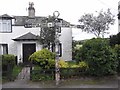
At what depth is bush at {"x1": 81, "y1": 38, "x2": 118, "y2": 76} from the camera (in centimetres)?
1470

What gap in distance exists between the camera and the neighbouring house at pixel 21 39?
81.4 ft

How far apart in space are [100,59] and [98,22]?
2010 centimetres

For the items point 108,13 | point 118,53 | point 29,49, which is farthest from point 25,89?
point 108,13

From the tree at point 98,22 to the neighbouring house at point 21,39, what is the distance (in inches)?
328

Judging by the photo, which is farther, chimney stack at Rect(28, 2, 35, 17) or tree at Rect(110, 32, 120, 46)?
chimney stack at Rect(28, 2, 35, 17)

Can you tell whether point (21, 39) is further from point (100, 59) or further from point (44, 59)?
point (100, 59)

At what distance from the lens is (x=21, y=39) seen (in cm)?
2442

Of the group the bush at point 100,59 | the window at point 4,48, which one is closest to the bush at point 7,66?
the bush at point 100,59

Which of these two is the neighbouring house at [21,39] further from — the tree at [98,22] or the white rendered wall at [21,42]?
the tree at [98,22]

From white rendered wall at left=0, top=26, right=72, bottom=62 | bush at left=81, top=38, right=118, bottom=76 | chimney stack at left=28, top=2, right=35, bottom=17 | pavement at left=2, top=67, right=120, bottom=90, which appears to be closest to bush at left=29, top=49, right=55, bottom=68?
pavement at left=2, top=67, right=120, bottom=90

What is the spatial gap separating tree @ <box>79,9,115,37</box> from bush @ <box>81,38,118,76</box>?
1913 cm

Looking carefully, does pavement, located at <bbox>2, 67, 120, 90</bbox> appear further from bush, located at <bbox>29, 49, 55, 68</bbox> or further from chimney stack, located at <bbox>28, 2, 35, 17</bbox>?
chimney stack, located at <bbox>28, 2, 35, 17</bbox>

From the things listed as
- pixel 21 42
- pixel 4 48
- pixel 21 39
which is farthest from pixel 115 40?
pixel 4 48

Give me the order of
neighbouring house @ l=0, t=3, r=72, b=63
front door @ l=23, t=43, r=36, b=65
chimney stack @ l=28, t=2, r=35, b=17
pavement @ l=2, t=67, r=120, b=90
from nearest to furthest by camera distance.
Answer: pavement @ l=2, t=67, r=120, b=90 → neighbouring house @ l=0, t=3, r=72, b=63 → front door @ l=23, t=43, r=36, b=65 → chimney stack @ l=28, t=2, r=35, b=17
